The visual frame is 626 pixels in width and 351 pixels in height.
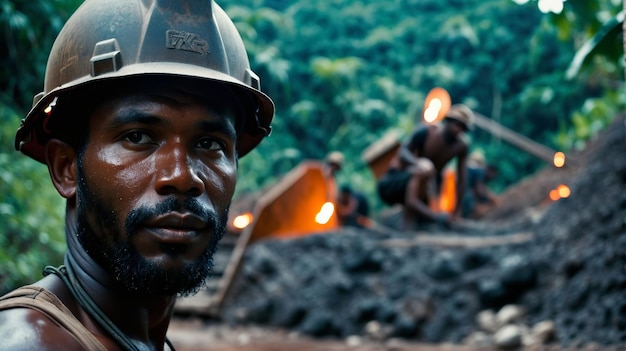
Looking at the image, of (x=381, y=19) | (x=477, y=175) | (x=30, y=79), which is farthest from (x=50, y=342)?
(x=381, y=19)

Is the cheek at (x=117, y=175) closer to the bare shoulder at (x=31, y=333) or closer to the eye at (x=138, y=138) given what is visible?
the eye at (x=138, y=138)

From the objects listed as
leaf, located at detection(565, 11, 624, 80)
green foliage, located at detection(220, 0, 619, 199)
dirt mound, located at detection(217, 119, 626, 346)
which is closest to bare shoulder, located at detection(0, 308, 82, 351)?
leaf, located at detection(565, 11, 624, 80)

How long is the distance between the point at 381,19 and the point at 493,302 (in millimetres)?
20311

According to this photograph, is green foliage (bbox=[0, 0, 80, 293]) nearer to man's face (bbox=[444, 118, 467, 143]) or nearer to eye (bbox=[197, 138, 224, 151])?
eye (bbox=[197, 138, 224, 151])

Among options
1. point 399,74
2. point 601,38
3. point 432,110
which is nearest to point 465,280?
point 432,110

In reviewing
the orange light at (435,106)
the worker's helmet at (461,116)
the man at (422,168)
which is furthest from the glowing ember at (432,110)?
the worker's helmet at (461,116)

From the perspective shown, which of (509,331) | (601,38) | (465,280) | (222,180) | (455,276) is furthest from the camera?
(455,276)

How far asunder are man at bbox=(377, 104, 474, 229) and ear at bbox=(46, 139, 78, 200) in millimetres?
7642

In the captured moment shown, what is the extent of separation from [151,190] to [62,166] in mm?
303

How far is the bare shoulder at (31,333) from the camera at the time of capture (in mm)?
1170

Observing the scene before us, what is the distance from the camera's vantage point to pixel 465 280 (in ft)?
23.4

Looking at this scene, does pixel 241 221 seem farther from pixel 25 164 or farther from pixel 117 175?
pixel 117 175

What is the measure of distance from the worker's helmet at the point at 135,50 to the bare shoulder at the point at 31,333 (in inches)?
18.5

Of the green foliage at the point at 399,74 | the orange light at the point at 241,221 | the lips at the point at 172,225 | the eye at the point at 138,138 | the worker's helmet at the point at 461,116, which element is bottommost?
the lips at the point at 172,225
